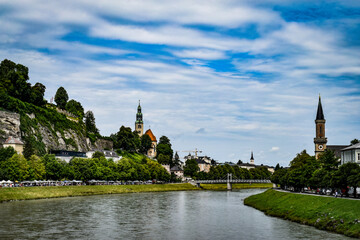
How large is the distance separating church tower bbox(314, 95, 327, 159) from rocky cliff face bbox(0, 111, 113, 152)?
296 feet

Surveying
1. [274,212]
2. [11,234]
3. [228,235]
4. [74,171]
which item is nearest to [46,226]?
[11,234]

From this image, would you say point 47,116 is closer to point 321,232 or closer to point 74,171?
point 74,171

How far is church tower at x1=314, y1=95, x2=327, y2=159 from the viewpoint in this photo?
159 m

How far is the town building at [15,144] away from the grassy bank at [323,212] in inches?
2990

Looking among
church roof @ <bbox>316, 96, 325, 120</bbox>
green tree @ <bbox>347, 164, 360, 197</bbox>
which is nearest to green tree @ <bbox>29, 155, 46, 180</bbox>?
green tree @ <bbox>347, 164, 360, 197</bbox>

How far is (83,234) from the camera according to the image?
151ft

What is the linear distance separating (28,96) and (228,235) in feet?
415

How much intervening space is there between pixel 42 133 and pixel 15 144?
26.2 meters

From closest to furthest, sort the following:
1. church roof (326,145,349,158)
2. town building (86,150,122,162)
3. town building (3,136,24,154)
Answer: town building (3,136,24,154) < church roof (326,145,349,158) < town building (86,150,122,162)

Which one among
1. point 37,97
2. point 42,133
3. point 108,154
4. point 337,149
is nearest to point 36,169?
point 42,133

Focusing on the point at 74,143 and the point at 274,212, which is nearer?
the point at 274,212

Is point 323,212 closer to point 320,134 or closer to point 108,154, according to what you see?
point 320,134

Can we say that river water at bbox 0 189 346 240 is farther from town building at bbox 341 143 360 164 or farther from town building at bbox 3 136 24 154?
town building at bbox 3 136 24 154

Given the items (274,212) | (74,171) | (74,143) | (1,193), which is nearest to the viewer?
(274,212)
